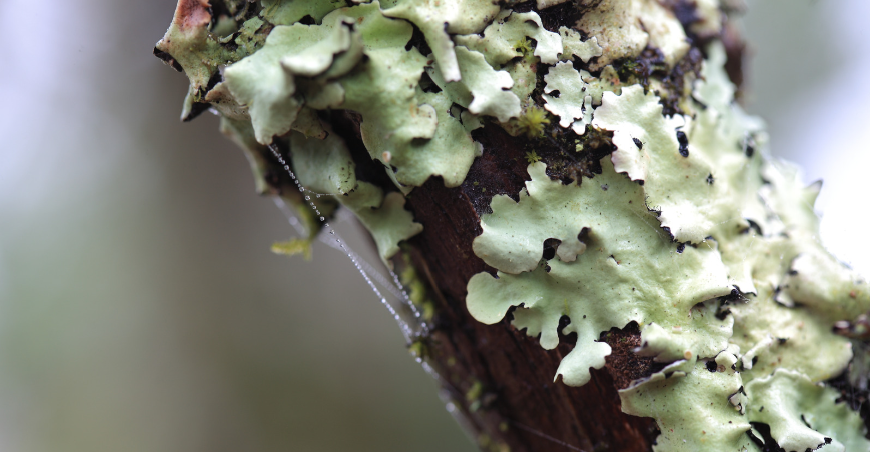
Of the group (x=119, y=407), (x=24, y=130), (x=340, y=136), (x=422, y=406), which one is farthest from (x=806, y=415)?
(x=24, y=130)

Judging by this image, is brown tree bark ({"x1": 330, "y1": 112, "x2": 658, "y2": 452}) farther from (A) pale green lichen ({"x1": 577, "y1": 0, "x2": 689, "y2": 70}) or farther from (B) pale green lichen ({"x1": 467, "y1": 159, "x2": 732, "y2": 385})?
(A) pale green lichen ({"x1": 577, "y1": 0, "x2": 689, "y2": 70})

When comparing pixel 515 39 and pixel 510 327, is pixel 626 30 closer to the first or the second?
pixel 515 39

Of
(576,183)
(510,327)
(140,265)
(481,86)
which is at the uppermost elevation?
(481,86)

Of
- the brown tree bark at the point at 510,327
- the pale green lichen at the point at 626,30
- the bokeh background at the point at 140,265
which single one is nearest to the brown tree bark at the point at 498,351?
the brown tree bark at the point at 510,327

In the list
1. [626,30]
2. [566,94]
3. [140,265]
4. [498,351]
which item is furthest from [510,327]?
[140,265]

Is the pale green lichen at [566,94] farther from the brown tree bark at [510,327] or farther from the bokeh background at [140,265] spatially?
the bokeh background at [140,265]
